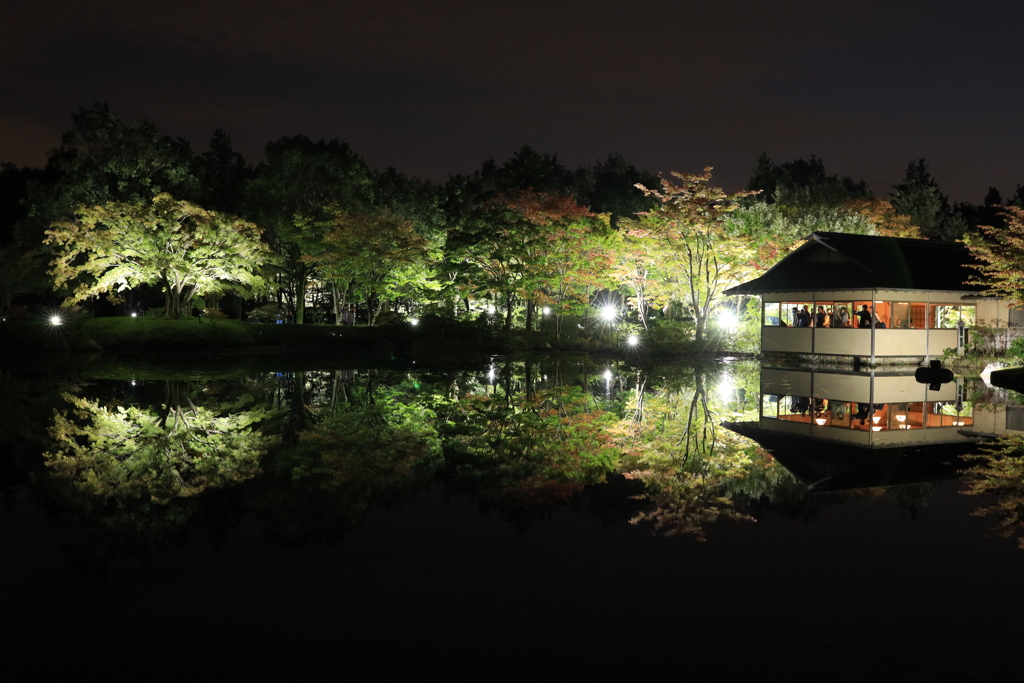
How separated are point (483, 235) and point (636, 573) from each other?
2633cm

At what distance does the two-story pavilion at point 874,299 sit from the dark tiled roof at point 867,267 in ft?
0.11

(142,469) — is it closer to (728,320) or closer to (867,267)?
(867,267)

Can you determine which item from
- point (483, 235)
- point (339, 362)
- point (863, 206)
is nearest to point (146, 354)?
point (339, 362)

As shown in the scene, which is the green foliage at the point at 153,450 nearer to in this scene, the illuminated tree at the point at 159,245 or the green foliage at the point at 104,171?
the illuminated tree at the point at 159,245

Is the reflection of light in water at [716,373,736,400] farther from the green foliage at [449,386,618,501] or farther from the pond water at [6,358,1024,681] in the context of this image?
the pond water at [6,358,1024,681]

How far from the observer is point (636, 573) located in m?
5.14

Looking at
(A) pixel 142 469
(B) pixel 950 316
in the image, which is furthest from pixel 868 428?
(B) pixel 950 316

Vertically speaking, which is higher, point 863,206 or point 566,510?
point 863,206

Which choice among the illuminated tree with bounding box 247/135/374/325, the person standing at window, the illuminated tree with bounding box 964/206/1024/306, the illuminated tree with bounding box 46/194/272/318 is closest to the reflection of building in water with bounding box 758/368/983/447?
the illuminated tree with bounding box 964/206/1024/306

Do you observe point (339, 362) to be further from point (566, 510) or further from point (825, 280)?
point (566, 510)

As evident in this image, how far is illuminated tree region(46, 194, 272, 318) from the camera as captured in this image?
1126 inches

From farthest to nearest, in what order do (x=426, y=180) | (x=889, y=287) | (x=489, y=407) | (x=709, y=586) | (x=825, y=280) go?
(x=426, y=180) → (x=825, y=280) → (x=889, y=287) → (x=489, y=407) → (x=709, y=586)

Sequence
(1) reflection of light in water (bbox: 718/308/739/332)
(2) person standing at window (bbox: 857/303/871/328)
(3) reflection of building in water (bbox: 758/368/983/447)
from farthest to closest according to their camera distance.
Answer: (1) reflection of light in water (bbox: 718/308/739/332), (2) person standing at window (bbox: 857/303/871/328), (3) reflection of building in water (bbox: 758/368/983/447)

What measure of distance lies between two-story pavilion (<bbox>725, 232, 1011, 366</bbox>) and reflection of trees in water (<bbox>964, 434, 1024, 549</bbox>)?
1339 cm
